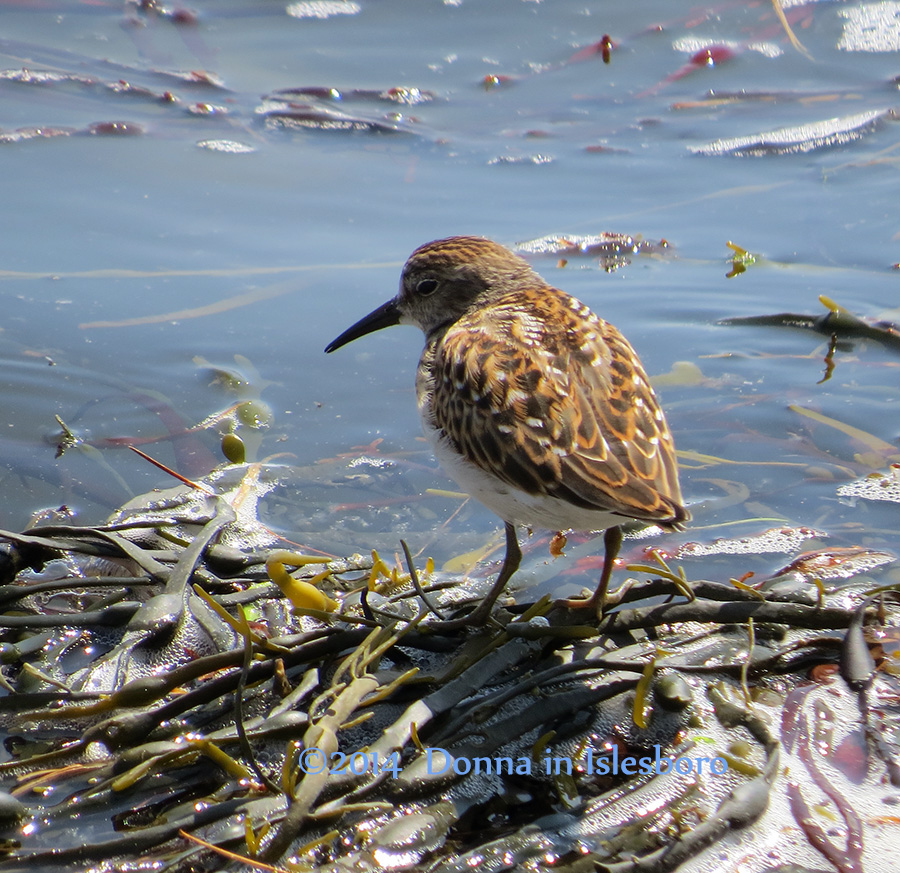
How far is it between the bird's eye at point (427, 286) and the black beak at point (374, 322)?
15 centimetres

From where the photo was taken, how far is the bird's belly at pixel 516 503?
2.88 m

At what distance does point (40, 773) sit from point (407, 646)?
0.99 m

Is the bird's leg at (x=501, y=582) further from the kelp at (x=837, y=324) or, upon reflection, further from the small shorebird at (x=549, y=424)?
the kelp at (x=837, y=324)

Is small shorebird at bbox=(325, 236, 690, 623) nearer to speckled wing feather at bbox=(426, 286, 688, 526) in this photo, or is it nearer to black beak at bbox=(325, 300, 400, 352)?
speckled wing feather at bbox=(426, 286, 688, 526)

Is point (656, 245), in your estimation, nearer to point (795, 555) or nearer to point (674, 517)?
point (795, 555)

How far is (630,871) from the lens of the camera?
2199 mm

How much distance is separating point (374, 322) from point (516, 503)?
1.65 m

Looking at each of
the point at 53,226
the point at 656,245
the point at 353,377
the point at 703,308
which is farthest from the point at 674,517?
the point at 53,226

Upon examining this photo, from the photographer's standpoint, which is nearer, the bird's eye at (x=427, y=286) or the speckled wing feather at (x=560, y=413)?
the speckled wing feather at (x=560, y=413)

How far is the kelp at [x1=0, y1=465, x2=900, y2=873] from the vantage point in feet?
7.52

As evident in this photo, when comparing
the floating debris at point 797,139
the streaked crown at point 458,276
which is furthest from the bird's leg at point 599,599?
the floating debris at point 797,139

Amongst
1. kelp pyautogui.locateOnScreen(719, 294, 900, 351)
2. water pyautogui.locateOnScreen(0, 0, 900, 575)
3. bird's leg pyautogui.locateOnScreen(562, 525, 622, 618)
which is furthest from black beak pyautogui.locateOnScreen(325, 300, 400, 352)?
kelp pyautogui.locateOnScreen(719, 294, 900, 351)

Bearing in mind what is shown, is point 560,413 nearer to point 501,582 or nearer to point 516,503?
point 516,503

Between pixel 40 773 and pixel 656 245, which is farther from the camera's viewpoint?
pixel 656 245
